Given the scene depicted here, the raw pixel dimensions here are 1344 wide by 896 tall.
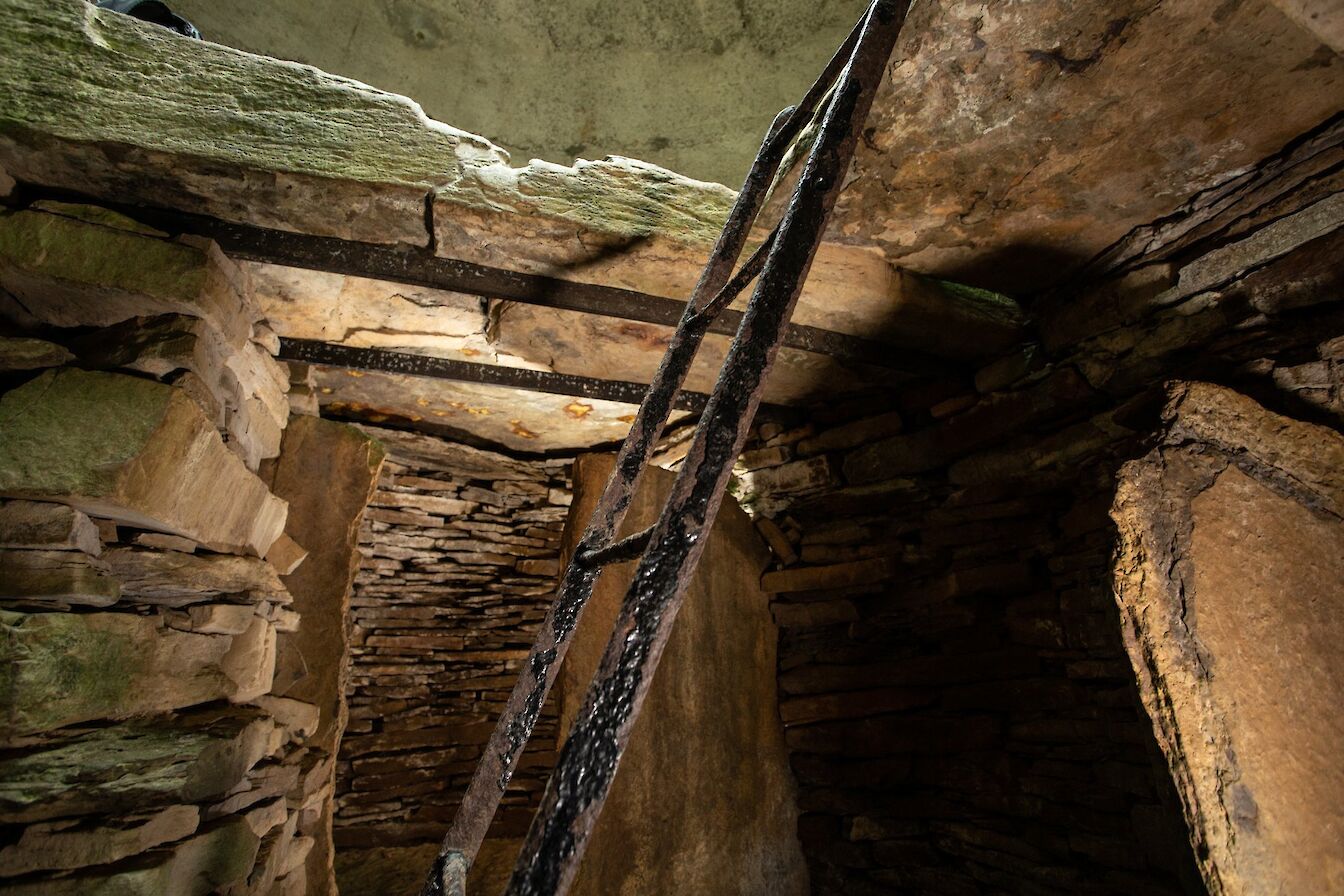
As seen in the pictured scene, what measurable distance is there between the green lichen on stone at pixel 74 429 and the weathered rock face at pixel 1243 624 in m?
2.18

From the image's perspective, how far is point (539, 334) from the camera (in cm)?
232

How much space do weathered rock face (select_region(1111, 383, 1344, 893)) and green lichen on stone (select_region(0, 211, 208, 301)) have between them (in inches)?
91.2

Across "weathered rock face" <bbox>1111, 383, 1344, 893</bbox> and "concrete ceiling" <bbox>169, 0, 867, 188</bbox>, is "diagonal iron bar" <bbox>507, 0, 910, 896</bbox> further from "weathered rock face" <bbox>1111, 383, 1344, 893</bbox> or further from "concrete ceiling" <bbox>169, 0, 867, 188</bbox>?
"concrete ceiling" <bbox>169, 0, 867, 188</bbox>

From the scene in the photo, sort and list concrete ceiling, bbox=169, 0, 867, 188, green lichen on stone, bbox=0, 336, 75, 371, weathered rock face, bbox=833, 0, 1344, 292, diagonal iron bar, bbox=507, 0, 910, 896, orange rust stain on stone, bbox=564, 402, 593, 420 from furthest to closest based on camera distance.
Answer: concrete ceiling, bbox=169, 0, 867, 188 < orange rust stain on stone, bbox=564, 402, 593, 420 < green lichen on stone, bbox=0, 336, 75, 371 < weathered rock face, bbox=833, 0, 1344, 292 < diagonal iron bar, bbox=507, 0, 910, 896

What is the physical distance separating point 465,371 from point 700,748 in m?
1.74

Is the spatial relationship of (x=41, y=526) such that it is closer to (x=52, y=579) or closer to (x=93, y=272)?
(x=52, y=579)

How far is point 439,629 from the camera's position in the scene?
4.64 meters

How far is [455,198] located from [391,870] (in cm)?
424

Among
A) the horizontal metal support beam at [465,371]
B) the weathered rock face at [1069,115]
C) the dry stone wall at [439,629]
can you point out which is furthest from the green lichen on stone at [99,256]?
the dry stone wall at [439,629]

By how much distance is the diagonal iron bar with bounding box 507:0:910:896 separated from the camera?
28.7 inches

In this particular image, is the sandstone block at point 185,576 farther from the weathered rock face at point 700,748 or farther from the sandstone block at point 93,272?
the weathered rock face at point 700,748

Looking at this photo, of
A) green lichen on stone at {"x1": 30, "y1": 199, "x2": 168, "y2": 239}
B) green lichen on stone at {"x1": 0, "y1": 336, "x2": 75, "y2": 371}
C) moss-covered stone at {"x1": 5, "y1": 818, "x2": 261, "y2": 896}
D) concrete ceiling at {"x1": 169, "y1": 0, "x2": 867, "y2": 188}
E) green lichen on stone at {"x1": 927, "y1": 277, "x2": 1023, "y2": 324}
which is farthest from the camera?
concrete ceiling at {"x1": 169, "y1": 0, "x2": 867, "y2": 188}

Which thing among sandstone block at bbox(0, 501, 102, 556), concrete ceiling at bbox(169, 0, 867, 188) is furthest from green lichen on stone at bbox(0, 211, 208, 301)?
concrete ceiling at bbox(169, 0, 867, 188)

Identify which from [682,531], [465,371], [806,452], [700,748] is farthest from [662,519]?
[806,452]
